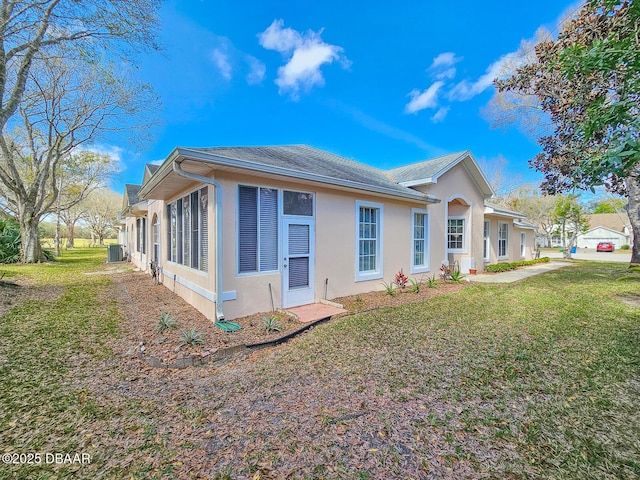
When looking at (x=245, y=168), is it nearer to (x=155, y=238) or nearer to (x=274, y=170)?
(x=274, y=170)

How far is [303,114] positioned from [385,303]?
12916 mm

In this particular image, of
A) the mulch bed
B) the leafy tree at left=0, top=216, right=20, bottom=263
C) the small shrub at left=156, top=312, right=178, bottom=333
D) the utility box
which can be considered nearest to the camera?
the mulch bed

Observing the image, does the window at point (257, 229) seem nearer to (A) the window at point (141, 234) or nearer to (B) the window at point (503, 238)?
(A) the window at point (141, 234)

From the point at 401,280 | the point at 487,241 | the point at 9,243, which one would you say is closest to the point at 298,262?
the point at 401,280

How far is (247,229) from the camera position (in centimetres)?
605

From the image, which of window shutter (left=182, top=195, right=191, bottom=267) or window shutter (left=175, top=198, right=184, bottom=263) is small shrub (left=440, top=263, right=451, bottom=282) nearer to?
window shutter (left=182, top=195, right=191, bottom=267)

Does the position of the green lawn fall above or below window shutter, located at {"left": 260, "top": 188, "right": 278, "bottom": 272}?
below

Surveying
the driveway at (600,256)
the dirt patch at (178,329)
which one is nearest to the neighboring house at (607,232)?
the driveway at (600,256)

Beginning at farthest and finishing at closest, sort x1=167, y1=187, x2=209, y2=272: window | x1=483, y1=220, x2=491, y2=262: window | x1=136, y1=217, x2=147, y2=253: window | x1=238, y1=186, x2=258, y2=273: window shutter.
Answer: x1=483, y1=220, x2=491, y2=262: window
x1=136, y1=217, x2=147, y2=253: window
x1=167, y1=187, x2=209, y2=272: window
x1=238, y1=186, x2=258, y2=273: window shutter

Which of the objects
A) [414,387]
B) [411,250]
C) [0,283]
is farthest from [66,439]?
[0,283]

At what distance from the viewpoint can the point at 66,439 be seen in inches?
99.6

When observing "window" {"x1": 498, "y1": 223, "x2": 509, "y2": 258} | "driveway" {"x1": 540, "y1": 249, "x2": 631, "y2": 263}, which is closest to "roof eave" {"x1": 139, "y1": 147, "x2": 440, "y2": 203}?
"window" {"x1": 498, "y1": 223, "x2": 509, "y2": 258}

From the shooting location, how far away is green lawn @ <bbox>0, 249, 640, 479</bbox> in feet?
7.45

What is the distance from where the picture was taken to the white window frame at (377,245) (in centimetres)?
825
